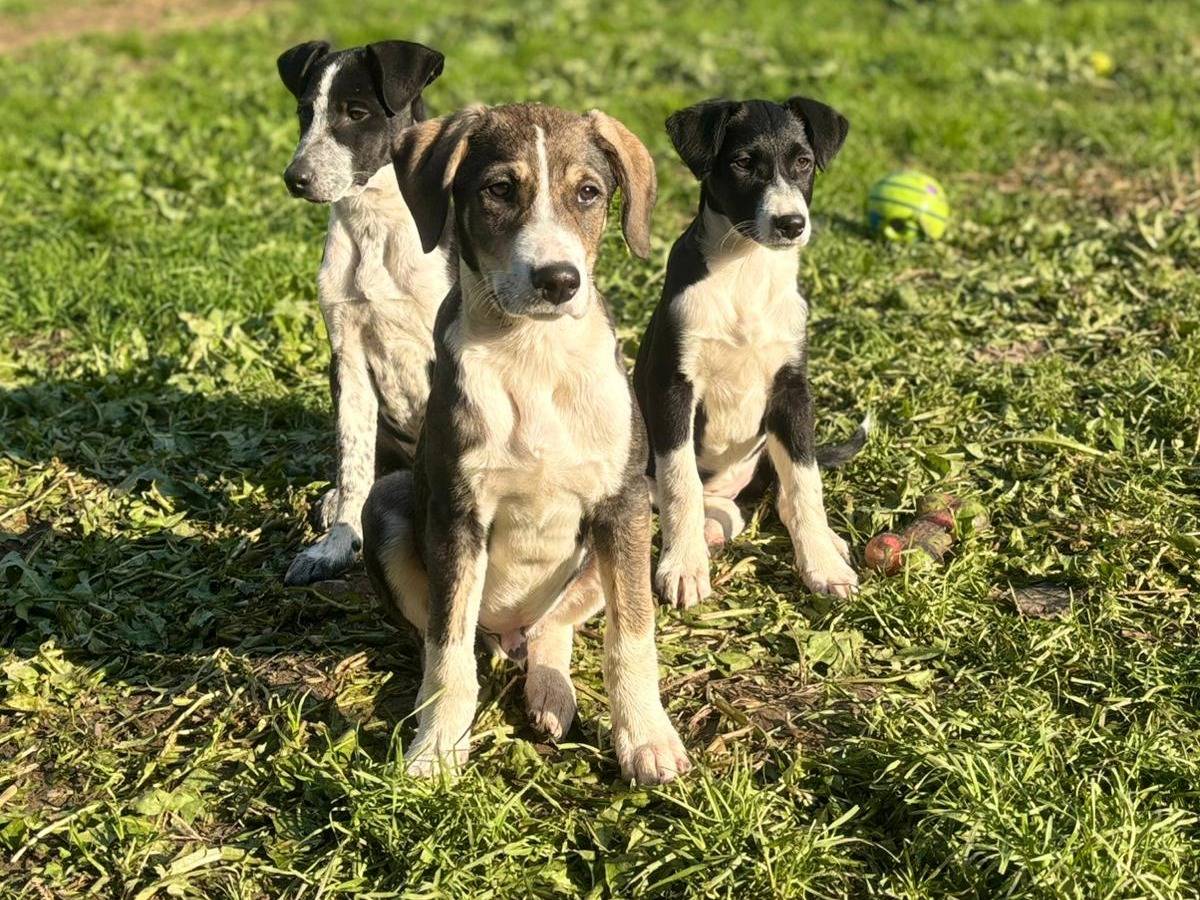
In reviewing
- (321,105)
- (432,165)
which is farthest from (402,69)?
(432,165)

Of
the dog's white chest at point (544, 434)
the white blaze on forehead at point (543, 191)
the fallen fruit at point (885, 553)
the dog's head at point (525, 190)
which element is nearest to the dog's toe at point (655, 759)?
the dog's white chest at point (544, 434)

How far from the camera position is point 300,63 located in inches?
245

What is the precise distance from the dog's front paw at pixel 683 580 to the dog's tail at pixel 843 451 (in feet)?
Result: 3.18

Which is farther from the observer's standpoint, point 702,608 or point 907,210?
point 907,210

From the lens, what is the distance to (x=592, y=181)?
4.37 metres

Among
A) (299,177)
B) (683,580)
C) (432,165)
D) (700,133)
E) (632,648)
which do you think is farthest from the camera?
(299,177)

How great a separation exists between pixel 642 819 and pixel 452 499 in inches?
44.4

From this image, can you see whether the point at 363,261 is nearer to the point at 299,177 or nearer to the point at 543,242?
the point at 299,177

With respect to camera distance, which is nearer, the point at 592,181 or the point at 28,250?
the point at 592,181

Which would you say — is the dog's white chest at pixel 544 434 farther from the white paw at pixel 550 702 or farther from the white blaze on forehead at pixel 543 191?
the white paw at pixel 550 702

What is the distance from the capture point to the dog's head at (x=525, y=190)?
4.14 m

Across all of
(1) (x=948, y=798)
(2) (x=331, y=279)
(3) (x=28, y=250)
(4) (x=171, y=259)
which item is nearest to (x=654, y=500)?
(2) (x=331, y=279)

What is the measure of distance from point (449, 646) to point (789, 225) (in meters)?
2.14

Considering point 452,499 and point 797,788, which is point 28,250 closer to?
point 452,499
